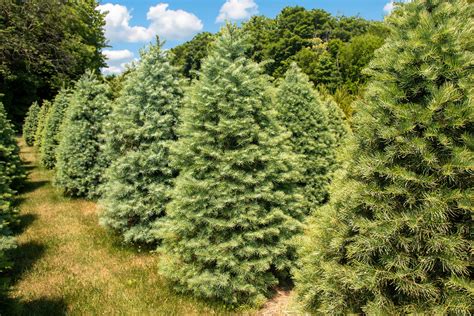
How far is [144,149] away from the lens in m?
8.64

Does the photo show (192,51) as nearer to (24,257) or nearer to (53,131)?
(53,131)

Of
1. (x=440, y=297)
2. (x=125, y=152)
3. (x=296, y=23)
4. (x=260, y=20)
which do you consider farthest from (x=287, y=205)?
(x=260, y=20)

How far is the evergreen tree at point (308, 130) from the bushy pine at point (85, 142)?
22.5ft

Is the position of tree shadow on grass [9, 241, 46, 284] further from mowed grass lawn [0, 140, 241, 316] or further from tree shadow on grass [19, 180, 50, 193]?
tree shadow on grass [19, 180, 50, 193]

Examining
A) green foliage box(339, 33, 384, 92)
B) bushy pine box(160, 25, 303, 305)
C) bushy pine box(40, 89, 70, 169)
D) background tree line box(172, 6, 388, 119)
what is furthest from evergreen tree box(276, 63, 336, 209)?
green foliage box(339, 33, 384, 92)

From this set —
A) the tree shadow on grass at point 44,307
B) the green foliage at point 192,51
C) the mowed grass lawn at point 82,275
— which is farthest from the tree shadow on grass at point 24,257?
the green foliage at point 192,51

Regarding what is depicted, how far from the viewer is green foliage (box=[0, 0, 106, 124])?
34.0 meters

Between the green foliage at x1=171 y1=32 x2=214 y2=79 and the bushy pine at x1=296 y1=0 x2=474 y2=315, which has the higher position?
the green foliage at x1=171 y1=32 x2=214 y2=79

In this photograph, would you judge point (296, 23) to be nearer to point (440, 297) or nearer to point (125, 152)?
point (125, 152)

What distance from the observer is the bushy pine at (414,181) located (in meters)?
3.11

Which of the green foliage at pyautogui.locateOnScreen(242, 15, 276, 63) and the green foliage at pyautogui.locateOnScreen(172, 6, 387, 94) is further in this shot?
the green foliage at pyautogui.locateOnScreen(242, 15, 276, 63)

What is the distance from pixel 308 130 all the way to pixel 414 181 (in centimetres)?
595

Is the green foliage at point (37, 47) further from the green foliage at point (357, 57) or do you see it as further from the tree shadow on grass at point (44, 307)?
the tree shadow on grass at point (44, 307)

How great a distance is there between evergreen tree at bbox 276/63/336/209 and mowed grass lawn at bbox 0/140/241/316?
13.6 feet
